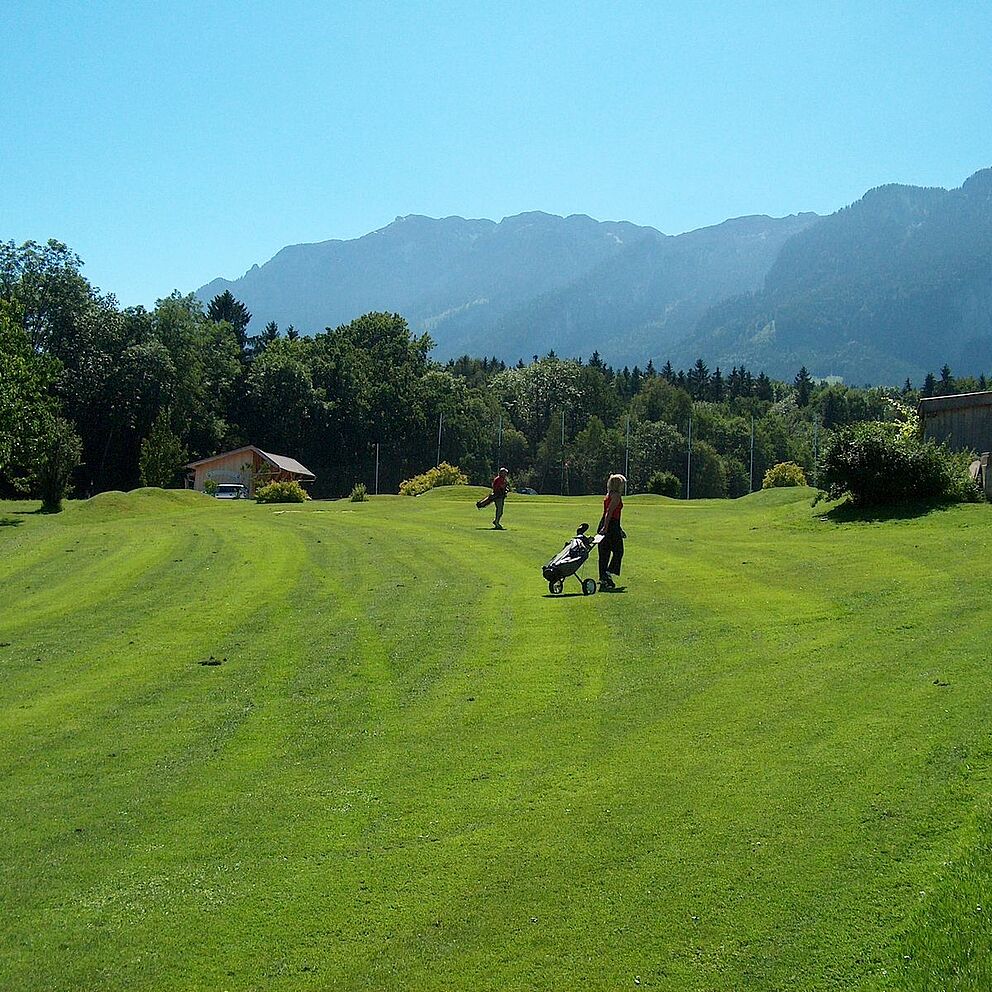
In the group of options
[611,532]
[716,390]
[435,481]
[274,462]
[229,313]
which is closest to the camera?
[611,532]

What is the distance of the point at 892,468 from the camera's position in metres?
24.3

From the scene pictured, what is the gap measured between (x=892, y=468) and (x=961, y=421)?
4896mm

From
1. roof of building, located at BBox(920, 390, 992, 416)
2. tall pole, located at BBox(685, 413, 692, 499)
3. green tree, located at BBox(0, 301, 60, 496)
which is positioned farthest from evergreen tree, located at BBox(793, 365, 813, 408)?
roof of building, located at BBox(920, 390, 992, 416)

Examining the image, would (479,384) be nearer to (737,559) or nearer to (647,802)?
(737,559)

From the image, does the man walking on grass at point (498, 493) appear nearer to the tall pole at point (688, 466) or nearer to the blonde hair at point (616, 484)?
the blonde hair at point (616, 484)

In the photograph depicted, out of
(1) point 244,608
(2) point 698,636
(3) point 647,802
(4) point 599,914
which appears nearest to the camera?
(4) point 599,914

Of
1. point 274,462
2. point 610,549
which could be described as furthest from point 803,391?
point 610,549

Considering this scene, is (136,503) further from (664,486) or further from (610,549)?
(664,486)

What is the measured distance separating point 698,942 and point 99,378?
84.8 meters

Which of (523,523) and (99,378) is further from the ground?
(99,378)

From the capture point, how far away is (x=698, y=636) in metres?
12.5

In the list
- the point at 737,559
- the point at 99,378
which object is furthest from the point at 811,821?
the point at 99,378

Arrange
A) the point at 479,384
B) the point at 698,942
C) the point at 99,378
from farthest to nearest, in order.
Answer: the point at 479,384
the point at 99,378
the point at 698,942

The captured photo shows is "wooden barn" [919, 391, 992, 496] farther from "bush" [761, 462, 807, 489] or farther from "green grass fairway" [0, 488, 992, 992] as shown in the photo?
"bush" [761, 462, 807, 489]
